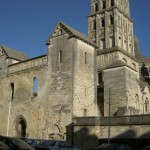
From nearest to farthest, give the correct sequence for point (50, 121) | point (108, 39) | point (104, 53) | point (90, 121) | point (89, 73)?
1. point (90, 121)
2. point (50, 121)
3. point (89, 73)
4. point (104, 53)
5. point (108, 39)

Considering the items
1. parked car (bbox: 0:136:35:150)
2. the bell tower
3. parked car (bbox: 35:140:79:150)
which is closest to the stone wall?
parked car (bbox: 35:140:79:150)

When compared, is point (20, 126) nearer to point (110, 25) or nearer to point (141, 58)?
point (110, 25)

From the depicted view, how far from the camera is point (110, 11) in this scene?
150 feet

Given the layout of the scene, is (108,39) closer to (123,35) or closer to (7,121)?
(123,35)

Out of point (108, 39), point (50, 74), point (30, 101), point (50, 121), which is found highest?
point (108, 39)

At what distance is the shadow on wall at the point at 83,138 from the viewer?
944 inches

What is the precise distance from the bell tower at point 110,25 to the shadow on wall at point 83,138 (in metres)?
20.0

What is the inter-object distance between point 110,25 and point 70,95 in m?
20.9

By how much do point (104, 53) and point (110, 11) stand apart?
31.5 feet

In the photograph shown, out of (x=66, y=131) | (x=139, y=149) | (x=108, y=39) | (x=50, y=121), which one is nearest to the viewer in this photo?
(x=139, y=149)

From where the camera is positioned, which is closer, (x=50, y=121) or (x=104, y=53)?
(x=50, y=121)

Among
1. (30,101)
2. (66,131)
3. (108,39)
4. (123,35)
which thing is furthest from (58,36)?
(123,35)

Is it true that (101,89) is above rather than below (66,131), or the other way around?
above

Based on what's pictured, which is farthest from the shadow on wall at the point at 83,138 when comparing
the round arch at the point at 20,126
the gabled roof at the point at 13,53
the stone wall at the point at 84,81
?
the gabled roof at the point at 13,53
